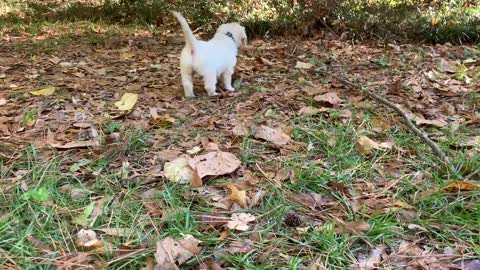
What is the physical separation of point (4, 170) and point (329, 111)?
1906 millimetres

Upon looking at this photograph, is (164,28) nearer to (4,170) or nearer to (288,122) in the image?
(288,122)

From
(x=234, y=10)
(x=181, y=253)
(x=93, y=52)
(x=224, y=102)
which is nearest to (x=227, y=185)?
(x=181, y=253)

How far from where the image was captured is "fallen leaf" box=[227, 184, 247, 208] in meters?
2.08

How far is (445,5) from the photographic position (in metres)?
6.14

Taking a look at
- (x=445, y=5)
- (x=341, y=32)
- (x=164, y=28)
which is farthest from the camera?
(x=164, y=28)

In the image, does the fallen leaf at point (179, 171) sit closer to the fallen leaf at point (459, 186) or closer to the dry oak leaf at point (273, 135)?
the dry oak leaf at point (273, 135)

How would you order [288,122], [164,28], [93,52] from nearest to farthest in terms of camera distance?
[288,122] → [93,52] → [164,28]

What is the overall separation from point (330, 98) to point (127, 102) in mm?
1412

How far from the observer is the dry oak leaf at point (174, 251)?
1.69 m

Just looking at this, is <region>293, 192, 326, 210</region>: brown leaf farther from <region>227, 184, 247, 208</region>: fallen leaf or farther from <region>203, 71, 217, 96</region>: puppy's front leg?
<region>203, 71, 217, 96</region>: puppy's front leg

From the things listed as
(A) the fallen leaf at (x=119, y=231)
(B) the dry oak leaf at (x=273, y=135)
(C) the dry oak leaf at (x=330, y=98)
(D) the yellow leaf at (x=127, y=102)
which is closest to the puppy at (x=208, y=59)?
(D) the yellow leaf at (x=127, y=102)

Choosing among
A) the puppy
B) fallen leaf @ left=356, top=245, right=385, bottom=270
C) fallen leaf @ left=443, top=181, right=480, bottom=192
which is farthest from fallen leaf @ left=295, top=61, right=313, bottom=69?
fallen leaf @ left=356, top=245, right=385, bottom=270

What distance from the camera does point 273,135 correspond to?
270cm

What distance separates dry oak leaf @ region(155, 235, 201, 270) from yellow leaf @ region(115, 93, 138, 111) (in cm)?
164
